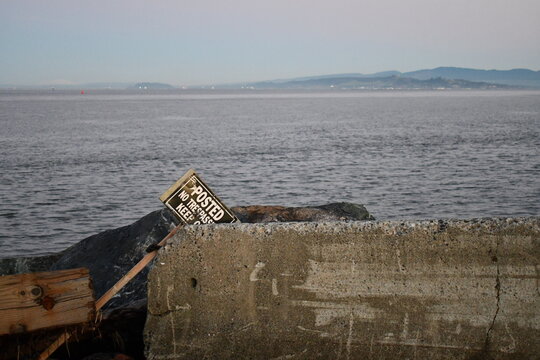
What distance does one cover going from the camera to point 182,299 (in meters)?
4.80

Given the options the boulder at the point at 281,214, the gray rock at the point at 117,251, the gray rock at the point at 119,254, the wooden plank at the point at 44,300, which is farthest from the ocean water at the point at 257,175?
the wooden plank at the point at 44,300

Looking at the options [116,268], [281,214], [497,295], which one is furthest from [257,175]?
[497,295]

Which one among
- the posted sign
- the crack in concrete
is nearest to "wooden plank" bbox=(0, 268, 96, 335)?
the posted sign

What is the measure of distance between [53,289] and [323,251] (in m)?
1.84

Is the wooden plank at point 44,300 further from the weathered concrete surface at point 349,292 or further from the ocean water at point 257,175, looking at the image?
the ocean water at point 257,175

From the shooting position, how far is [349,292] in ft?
15.6

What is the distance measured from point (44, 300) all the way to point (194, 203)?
1.23 metres

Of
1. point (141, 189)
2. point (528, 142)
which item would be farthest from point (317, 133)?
point (141, 189)

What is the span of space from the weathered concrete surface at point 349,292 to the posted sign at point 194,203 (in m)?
0.30

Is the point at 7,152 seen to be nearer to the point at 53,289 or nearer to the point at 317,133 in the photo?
the point at 317,133

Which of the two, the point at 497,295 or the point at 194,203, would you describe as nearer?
the point at 497,295

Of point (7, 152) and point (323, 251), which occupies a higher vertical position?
point (323, 251)

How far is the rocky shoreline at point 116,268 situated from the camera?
537 cm

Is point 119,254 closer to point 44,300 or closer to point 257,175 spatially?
point 44,300
